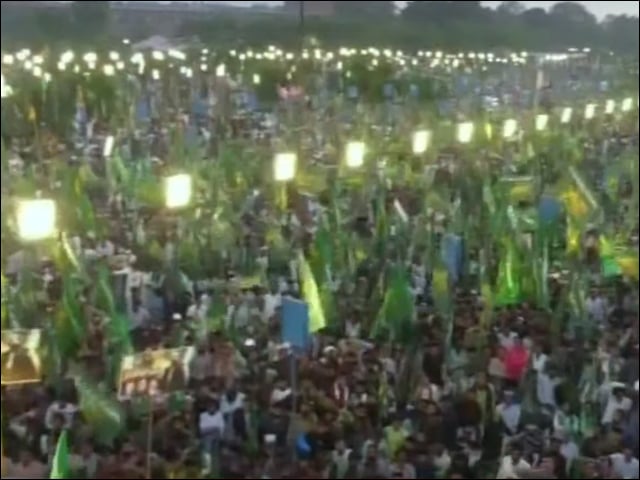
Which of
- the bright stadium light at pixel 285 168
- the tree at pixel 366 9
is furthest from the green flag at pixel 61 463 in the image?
the tree at pixel 366 9

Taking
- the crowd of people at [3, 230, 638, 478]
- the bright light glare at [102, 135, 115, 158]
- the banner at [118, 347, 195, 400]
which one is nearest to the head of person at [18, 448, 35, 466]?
the crowd of people at [3, 230, 638, 478]

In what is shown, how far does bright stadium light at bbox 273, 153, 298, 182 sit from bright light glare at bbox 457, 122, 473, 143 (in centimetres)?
185

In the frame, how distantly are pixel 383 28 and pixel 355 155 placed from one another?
19.3 ft

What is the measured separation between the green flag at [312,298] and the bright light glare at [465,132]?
3.51 metres

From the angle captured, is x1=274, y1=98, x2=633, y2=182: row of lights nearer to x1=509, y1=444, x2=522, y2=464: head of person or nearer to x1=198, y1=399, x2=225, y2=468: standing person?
x1=198, y1=399, x2=225, y2=468: standing person

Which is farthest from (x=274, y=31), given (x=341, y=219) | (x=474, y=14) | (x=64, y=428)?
(x=64, y=428)

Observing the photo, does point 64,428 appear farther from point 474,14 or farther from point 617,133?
point 474,14

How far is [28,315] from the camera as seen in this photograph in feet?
19.4

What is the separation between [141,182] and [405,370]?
4435 millimetres

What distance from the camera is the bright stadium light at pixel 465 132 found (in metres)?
9.71

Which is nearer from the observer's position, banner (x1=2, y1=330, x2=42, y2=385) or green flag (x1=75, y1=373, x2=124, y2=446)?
banner (x1=2, y1=330, x2=42, y2=385)

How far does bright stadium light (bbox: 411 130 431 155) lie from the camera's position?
371 inches

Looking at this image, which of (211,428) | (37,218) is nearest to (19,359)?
(37,218)

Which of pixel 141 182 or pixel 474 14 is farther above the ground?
pixel 474 14
